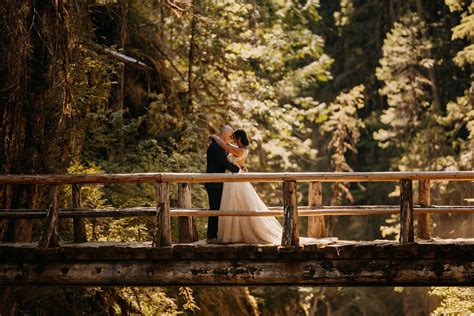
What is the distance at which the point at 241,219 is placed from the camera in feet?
37.0

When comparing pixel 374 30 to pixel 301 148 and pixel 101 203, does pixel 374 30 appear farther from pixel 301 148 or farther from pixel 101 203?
pixel 101 203

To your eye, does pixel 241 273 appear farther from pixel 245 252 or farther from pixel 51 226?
pixel 51 226

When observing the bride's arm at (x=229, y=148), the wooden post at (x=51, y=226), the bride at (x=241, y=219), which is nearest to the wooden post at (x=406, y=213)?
the bride at (x=241, y=219)

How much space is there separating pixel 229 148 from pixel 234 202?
749mm

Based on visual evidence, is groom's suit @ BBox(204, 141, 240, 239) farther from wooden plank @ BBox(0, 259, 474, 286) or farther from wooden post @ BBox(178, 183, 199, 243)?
wooden plank @ BBox(0, 259, 474, 286)

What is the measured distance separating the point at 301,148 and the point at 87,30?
41.0 ft

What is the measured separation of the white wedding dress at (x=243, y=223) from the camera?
11.2 metres

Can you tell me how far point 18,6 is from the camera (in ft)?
37.7

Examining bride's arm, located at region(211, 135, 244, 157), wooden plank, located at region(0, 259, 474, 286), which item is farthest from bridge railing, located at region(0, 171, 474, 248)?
bride's arm, located at region(211, 135, 244, 157)

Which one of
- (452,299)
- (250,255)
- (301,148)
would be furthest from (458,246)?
(301,148)

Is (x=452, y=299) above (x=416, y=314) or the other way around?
above

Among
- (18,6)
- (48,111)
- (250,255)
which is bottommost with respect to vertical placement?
(250,255)

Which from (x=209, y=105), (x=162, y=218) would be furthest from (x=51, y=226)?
(x=209, y=105)

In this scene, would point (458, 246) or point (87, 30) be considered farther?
point (87, 30)
